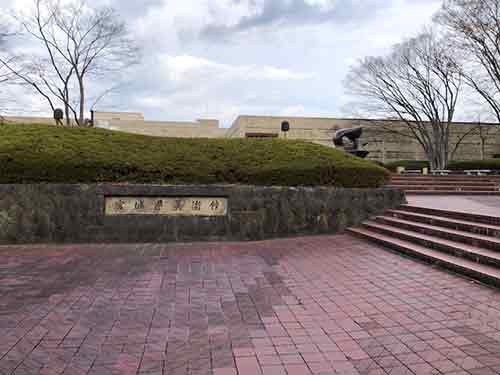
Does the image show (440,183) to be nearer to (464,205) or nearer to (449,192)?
(449,192)

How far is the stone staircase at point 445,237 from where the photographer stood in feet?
14.5

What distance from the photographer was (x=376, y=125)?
1101 inches

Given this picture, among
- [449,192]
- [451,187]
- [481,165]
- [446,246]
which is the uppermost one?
[481,165]

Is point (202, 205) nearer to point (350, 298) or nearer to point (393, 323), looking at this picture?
point (350, 298)

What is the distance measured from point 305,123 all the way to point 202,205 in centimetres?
2327

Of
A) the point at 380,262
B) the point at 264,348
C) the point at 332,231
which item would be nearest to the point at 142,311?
the point at 264,348

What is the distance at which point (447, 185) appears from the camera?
45.5 ft

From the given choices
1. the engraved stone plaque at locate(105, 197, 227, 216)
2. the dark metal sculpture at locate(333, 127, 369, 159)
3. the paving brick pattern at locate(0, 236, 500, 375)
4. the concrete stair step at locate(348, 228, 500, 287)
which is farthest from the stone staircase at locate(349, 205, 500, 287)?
the dark metal sculpture at locate(333, 127, 369, 159)

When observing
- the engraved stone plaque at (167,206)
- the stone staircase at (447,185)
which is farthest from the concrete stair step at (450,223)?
the stone staircase at (447,185)

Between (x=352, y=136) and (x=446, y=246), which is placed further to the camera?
(x=352, y=136)

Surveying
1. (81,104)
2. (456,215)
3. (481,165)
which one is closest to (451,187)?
(456,215)

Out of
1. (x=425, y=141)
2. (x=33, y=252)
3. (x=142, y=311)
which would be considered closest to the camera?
(x=142, y=311)

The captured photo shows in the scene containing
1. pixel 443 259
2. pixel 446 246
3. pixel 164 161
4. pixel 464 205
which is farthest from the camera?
pixel 464 205

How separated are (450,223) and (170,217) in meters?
5.34
